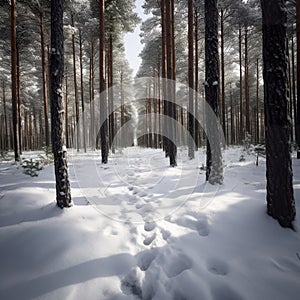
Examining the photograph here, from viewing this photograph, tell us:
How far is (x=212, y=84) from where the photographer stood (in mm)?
5453

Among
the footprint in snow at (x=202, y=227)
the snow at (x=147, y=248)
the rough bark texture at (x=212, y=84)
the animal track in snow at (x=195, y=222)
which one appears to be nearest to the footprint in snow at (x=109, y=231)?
the snow at (x=147, y=248)

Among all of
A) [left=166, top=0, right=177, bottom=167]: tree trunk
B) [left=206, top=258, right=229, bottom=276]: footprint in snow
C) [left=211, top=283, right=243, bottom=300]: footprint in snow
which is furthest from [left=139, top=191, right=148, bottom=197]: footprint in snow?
[left=166, top=0, right=177, bottom=167]: tree trunk

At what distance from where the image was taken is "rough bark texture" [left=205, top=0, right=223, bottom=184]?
5.26 metres

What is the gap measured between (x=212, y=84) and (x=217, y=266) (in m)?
4.43

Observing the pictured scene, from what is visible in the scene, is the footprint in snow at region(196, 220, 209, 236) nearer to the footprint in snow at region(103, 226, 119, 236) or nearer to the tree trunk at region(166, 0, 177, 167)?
the footprint in snow at region(103, 226, 119, 236)

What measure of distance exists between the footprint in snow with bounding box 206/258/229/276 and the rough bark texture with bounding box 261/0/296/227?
1377 mm

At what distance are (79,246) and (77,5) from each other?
55.2 ft

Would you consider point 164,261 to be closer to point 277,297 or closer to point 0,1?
point 277,297

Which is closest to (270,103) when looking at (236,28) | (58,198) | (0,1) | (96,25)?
(58,198)

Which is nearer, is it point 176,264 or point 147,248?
point 176,264

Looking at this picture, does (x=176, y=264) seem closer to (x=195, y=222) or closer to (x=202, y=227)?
(x=202, y=227)

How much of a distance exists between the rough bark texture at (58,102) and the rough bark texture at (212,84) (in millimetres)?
3618

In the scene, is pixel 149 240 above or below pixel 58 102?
below

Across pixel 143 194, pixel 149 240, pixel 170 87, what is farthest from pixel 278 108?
pixel 170 87
